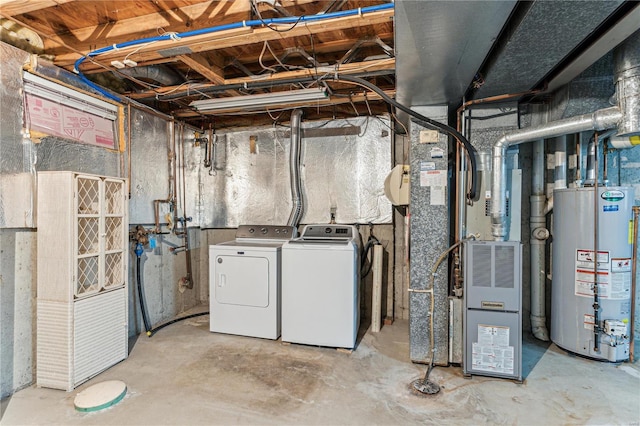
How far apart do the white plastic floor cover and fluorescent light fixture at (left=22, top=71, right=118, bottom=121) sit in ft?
6.93

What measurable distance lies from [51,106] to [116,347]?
6.32 ft

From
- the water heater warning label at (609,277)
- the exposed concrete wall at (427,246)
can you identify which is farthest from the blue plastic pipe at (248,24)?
the water heater warning label at (609,277)

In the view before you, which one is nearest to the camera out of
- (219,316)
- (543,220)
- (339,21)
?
(339,21)

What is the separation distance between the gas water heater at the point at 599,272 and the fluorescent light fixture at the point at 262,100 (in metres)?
2.31

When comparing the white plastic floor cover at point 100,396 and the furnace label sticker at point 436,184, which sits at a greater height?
the furnace label sticker at point 436,184

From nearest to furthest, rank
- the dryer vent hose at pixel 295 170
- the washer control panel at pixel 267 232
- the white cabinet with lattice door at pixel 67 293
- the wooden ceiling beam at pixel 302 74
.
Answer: the white cabinet with lattice door at pixel 67 293 < the wooden ceiling beam at pixel 302 74 < the washer control panel at pixel 267 232 < the dryer vent hose at pixel 295 170

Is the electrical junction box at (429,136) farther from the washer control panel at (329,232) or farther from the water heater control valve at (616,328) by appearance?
the water heater control valve at (616,328)

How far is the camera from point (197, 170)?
4.15 meters

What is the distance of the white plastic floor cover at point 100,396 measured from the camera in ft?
6.51

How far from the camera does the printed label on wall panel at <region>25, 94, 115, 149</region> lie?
7.59 ft

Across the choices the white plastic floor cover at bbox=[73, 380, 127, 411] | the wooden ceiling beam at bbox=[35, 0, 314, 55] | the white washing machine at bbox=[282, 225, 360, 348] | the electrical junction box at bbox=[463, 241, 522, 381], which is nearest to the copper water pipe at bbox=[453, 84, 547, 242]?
the electrical junction box at bbox=[463, 241, 522, 381]

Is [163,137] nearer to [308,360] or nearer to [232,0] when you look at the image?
[232,0]

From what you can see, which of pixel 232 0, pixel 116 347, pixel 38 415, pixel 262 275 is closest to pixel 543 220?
pixel 262 275

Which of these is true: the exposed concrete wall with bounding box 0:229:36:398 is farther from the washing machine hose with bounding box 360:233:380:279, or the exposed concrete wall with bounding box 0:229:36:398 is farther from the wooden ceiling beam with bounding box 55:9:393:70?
the washing machine hose with bounding box 360:233:380:279
